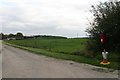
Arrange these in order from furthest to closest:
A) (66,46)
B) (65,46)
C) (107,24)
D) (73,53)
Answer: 1. (65,46)
2. (66,46)
3. (73,53)
4. (107,24)

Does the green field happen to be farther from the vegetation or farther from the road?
the road

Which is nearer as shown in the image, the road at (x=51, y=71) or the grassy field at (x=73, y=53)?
the road at (x=51, y=71)

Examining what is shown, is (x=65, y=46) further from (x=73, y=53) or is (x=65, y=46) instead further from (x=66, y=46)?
(x=73, y=53)

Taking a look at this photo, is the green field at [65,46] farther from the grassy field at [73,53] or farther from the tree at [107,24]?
the tree at [107,24]

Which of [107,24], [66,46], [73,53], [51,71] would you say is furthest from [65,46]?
[51,71]

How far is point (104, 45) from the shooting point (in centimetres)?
2311

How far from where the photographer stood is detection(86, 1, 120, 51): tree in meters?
21.5

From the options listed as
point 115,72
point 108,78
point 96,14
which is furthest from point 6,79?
point 96,14

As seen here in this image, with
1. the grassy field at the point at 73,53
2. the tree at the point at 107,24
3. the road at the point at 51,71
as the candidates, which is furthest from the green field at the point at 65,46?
the road at the point at 51,71

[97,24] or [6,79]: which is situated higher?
[97,24]

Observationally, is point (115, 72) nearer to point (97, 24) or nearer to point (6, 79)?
point (6, 79)

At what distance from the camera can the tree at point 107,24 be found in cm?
2148

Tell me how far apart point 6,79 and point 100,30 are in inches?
454

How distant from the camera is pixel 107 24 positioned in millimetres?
21750
